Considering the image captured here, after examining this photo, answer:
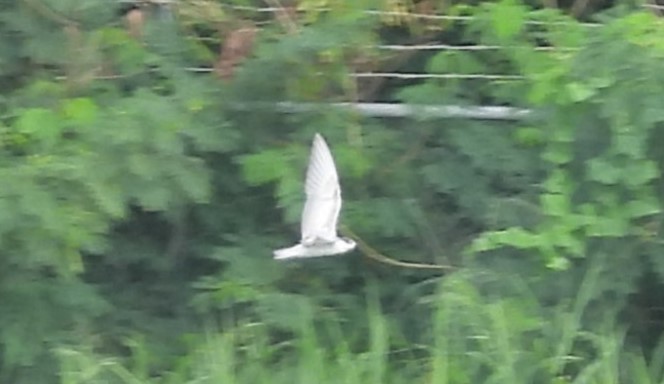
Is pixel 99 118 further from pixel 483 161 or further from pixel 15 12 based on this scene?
pixel 483 161

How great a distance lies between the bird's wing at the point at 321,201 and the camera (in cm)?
414

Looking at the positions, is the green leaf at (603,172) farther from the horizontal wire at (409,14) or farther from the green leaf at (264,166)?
the green leaf at (264,166)

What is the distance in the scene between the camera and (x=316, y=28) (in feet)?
14.2

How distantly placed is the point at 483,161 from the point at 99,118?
3.93 ft

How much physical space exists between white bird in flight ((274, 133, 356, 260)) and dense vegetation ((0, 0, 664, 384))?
131 millimetres

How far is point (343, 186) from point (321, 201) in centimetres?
41

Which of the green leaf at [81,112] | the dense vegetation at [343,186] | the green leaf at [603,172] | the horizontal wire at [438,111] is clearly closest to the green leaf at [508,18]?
the dense vegetation at [343,186]

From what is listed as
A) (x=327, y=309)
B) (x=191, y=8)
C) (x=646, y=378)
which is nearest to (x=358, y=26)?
(x=191, y=8)

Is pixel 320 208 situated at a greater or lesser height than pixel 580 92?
lesser

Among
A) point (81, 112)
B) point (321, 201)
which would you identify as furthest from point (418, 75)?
point (81, 112)

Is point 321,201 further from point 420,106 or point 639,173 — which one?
point 639,173

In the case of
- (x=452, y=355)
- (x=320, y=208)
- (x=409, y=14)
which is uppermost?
(x=409, y=14)

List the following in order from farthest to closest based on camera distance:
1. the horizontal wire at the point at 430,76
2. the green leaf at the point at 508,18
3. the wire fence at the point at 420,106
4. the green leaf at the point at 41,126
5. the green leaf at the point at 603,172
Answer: the horizontal wire at the point at 430,76 < the wire fence at the point at 420,106 < the green leaf at the point at 508,18 < the green leaf at the point at 603,172 < the green leaf at the point at 41,126

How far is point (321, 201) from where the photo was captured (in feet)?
13.6
